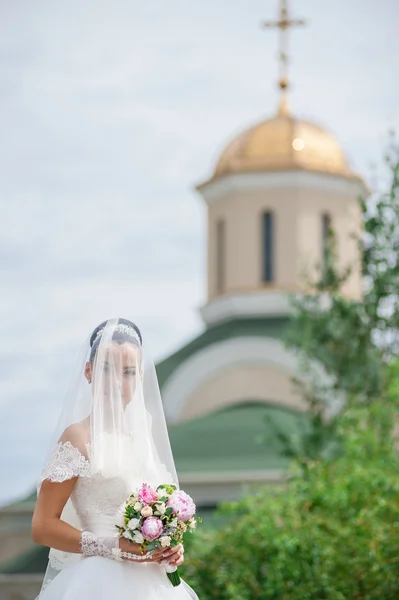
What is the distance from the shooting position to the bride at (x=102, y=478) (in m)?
4.60

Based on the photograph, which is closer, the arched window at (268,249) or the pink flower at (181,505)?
the pink flower at (181,505)

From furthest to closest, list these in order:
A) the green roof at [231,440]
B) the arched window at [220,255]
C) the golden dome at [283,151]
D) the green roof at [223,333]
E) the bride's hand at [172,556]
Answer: the arched window at [220,255] < the golden dome at [283,151] < the green roof at [223,333] < the green roof at [231,440] < the bride's hand at [172,556]

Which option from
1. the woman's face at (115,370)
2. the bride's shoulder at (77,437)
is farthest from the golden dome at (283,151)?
the bride's shoulder at (77,437)

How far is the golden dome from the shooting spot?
25.8m

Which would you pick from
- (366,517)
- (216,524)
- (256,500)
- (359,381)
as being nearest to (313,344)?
(359,381)

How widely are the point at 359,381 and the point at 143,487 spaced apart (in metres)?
13.5

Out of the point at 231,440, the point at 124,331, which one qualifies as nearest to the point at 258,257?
the point at 231,440

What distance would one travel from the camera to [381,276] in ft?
57.4

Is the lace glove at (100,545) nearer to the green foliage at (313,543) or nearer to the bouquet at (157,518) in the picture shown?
the bouquet at (157,518)

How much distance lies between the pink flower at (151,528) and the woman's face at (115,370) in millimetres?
513

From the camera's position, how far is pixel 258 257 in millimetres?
25484

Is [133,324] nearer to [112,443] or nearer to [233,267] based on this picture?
[112,443]

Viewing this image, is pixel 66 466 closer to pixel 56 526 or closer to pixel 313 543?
pixel 56 526

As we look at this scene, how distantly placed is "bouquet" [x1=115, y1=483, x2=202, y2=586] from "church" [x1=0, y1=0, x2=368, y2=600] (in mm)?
18429
